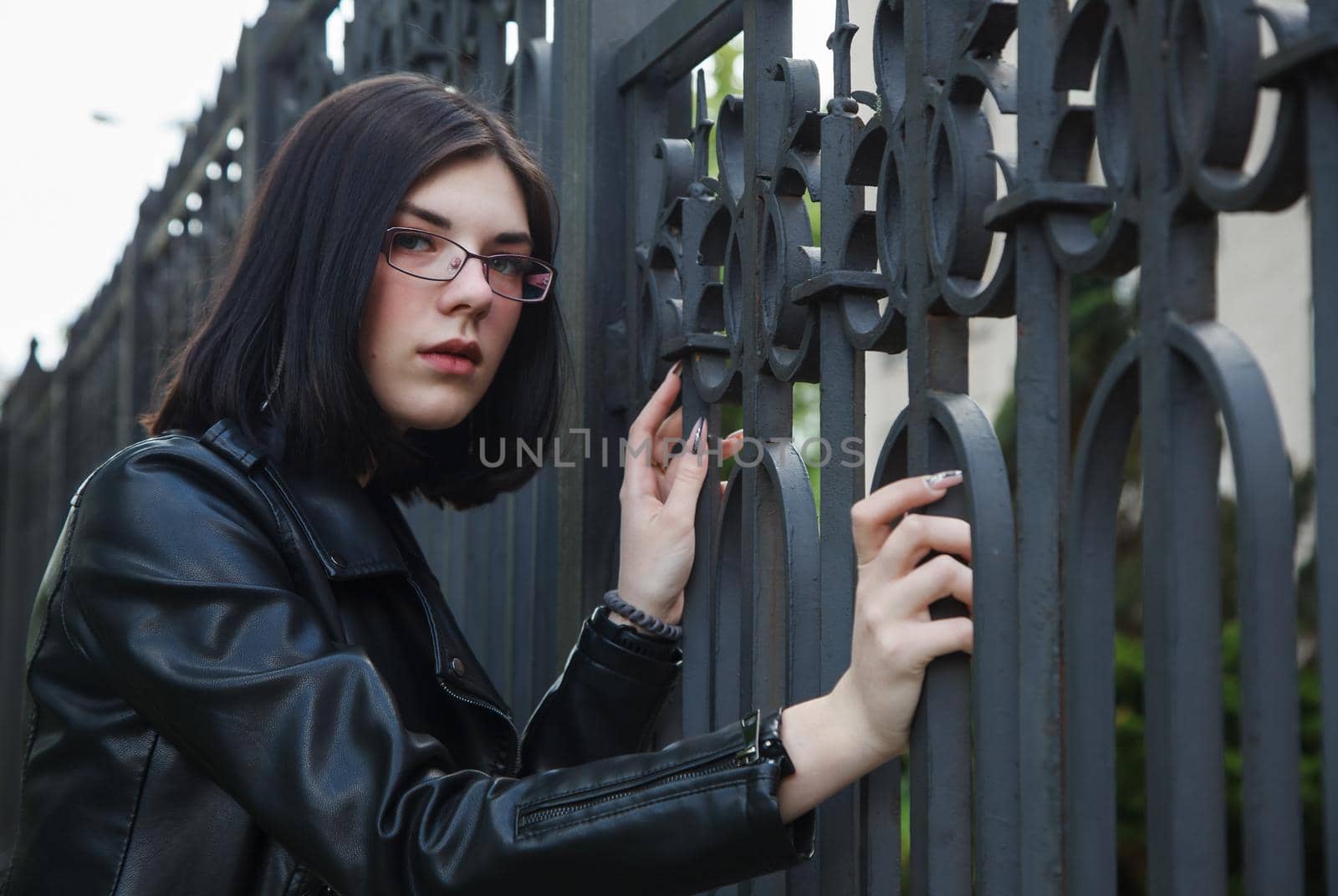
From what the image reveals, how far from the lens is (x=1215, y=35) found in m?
1.02

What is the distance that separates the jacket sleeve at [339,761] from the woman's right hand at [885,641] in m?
0.05

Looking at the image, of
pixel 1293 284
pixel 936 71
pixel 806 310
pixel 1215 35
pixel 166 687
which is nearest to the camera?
pixel 1215 35

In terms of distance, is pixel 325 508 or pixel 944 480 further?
pixel 325 508

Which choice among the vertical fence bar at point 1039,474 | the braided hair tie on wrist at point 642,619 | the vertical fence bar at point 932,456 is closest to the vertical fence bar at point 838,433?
the vertical fence bar at point 932,456

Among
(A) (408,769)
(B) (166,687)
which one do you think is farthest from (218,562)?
(A) (408,769)

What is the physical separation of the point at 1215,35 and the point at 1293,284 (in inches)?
287

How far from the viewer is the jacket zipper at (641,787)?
1.44 metres

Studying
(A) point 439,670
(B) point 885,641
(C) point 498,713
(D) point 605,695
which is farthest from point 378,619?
(B) point 885,641

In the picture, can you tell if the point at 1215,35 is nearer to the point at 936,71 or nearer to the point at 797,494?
the point at 936,71

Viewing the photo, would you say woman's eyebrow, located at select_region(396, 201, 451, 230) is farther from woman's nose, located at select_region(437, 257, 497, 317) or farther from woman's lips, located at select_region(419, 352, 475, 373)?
woman's lips, located at select_region(419, 352, 475, 373)

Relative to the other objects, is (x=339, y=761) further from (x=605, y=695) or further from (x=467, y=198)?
(x=467, y=198)

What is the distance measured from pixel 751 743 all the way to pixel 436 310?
0.92 m

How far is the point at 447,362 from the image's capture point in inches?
83.4

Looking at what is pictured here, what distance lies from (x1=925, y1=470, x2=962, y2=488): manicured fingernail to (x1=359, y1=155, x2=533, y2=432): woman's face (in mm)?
918
